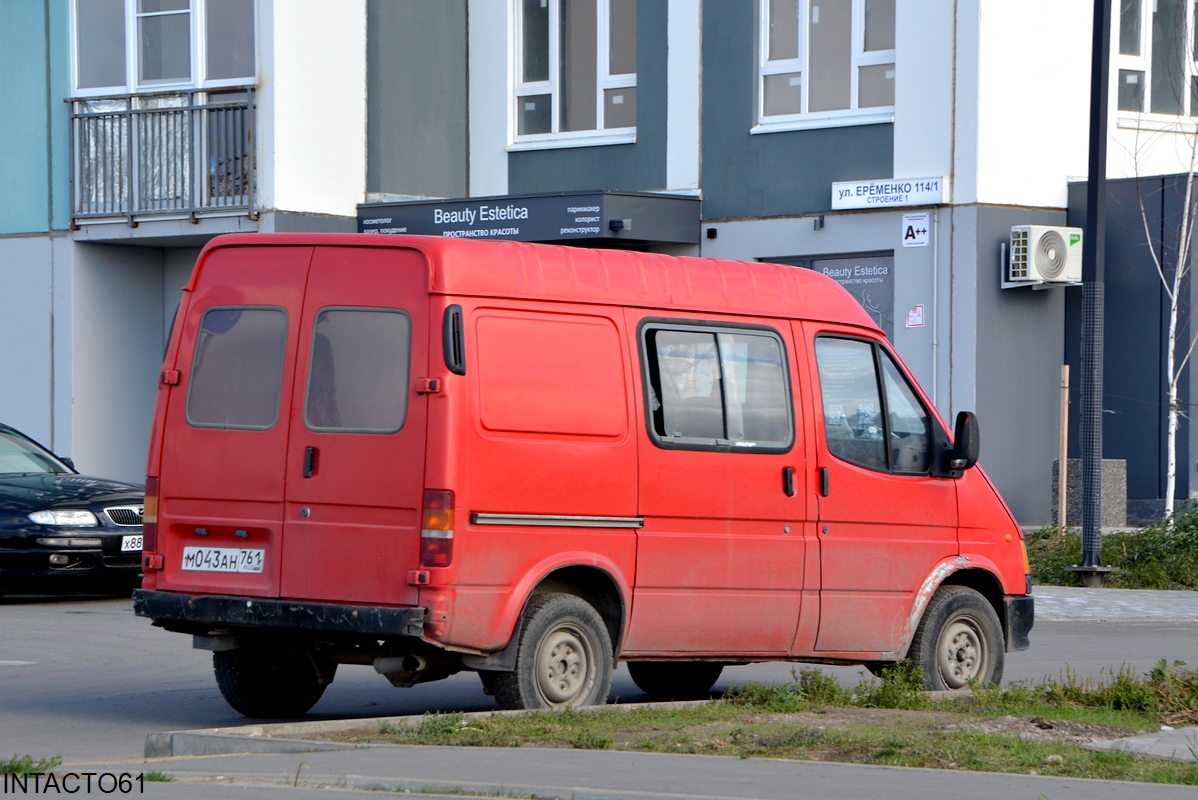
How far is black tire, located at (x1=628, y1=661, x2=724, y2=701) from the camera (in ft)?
34.9

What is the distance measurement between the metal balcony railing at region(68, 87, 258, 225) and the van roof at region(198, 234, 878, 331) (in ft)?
44.3

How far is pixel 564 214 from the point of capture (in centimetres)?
2222

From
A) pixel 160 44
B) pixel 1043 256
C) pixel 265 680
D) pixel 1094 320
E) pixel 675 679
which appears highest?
pixel 160 44

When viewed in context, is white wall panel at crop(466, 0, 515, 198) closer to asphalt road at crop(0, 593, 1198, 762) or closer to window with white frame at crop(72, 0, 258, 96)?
window with white frame at crop(72, 0, 258, 96)

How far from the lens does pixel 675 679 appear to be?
10.7 metres

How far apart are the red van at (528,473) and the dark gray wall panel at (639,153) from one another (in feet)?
42.7

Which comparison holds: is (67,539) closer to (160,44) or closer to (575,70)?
(160,44)

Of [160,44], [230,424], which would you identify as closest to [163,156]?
[160,44]

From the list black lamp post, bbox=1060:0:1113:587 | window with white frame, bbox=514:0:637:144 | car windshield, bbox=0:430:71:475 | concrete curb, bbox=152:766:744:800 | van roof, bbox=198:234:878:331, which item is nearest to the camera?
concrete curb, bbox=152:766:744:800

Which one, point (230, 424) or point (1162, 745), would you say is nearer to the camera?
point (1162, 745)

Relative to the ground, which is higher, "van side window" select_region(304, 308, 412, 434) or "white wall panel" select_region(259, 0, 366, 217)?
"white wall panel" select_region(259, 0, 366, 217)

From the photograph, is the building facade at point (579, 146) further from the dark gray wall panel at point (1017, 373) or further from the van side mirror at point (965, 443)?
the van side mirror at point (965, 443)

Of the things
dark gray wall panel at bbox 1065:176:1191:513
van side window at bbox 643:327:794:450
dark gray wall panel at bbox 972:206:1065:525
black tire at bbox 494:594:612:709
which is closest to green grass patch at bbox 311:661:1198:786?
black tire at bbox 494:594:612:709

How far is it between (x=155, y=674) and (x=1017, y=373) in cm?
1246
